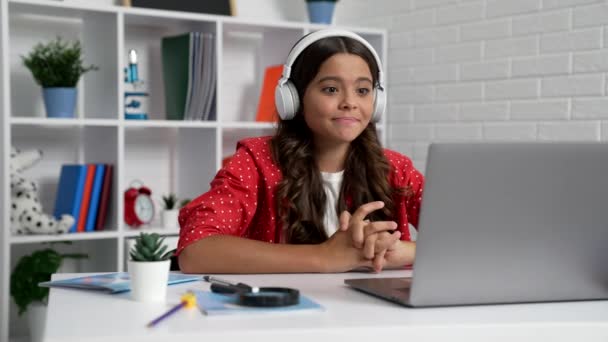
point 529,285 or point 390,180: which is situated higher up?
point 390,180

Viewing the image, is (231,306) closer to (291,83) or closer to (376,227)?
(376,227)

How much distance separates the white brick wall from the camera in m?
2.94

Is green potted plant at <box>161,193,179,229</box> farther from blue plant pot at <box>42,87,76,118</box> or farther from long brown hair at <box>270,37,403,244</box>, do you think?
long brown hair at <box>270,37,403,244</box>

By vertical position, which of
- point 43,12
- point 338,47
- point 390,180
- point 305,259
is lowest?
point 305,259

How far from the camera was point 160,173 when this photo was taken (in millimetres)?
3611

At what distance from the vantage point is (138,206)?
130 inches

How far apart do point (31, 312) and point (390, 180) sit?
5.62 ft

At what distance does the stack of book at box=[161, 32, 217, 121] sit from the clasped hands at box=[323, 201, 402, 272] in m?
1.93

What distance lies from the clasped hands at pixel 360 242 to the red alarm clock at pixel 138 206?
1.88 metres

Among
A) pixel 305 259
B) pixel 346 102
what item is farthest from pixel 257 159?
pixel 305 259

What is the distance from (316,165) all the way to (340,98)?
182 millimetres

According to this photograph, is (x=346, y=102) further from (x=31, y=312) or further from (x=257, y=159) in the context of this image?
(x=31, y=312)

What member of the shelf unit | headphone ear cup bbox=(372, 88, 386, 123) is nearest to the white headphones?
headphone ear cup bbox=(372, 88, 386, 123)

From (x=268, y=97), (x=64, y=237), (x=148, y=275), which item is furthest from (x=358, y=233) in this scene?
(x=268, y=97)
